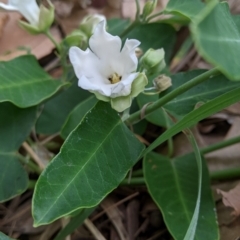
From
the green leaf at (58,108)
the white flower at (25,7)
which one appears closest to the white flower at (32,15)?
the white flower at (25,7)

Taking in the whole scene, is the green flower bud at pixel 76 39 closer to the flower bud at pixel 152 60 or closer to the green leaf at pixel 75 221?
the flower bud at pixel 152 60

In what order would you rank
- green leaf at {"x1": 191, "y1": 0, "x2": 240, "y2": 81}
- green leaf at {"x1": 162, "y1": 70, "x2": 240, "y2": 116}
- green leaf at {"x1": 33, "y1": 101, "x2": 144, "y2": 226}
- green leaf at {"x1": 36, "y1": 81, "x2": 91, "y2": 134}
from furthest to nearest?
1. green leaf at {"x1": 36, "y1": 81, "x2": 91, "y2": 134}
2. green leaf at {"x1": 162, "y1": 70, "x2": 240, "y2": 116}
3. green leaf at {"x1": 33, "y1": 101, "x2": 144, "y2": 226}
4. green leaf at {"x1": 191, "y1": 0, "x2": 240, "y2": 81}

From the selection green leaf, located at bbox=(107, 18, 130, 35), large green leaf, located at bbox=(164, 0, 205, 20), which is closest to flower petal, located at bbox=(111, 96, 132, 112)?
large green leaf, located at bbox=(164, 0, 205, 20)

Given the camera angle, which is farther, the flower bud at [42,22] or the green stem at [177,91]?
the flower bud at [42,22]

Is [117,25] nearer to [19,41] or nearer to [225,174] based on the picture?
[19,41]

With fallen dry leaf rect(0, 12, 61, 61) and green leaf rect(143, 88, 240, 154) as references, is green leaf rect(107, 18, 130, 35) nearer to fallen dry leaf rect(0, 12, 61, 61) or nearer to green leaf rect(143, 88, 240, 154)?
fallen dry leaf rect(0, 12, 61, 61)

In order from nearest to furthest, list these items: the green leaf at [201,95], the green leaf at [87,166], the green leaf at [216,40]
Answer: the green leaf at [216,40]
the green leaf at [87,166]
the green leaf at [201,95]

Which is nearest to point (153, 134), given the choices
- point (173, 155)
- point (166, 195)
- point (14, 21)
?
point (173, 155)

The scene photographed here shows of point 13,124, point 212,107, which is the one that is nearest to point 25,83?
point 13,124
